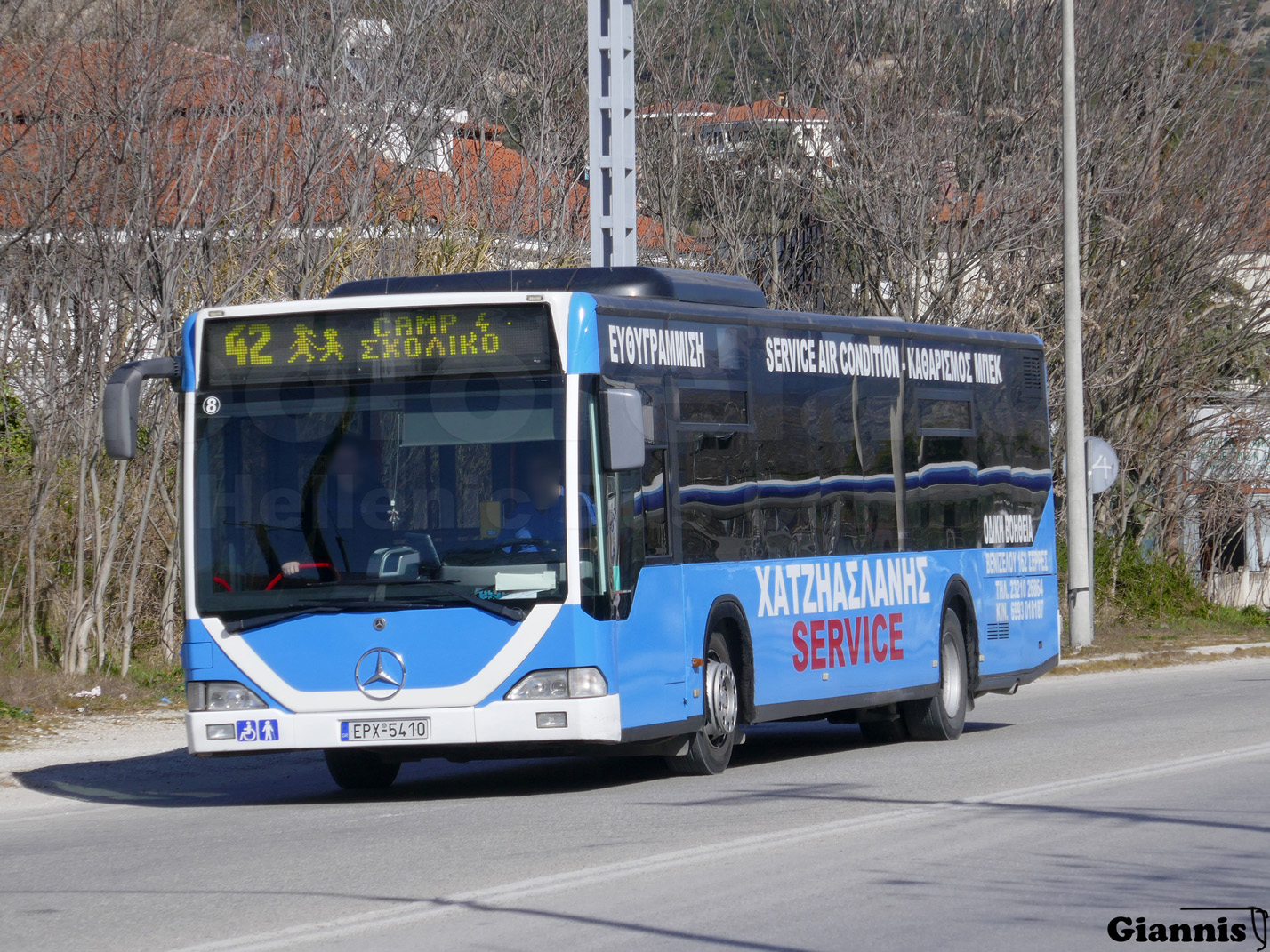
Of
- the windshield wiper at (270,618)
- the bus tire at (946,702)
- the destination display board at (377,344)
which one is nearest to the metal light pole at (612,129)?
the bus tire at (946,702)

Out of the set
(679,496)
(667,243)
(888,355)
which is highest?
(667,243)

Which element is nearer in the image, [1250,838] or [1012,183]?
[1250,838]

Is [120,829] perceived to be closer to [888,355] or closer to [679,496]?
[679,496]

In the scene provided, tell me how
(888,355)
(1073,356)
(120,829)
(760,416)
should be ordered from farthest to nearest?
(1073,356) → (888,355) → (760,416) → (120,829)

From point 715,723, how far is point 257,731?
3014mm

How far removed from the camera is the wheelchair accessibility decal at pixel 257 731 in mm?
11109

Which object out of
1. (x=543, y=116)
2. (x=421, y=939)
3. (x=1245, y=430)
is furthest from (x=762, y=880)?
(x=1245, y=430)

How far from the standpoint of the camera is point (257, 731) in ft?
36.5

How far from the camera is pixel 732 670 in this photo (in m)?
12.8

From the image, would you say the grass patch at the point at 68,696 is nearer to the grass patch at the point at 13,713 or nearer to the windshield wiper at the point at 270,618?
the grass patch at the point at 13,713

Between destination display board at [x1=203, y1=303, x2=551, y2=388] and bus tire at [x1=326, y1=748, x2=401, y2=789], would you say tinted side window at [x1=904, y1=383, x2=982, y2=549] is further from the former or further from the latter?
destination display board at [x1=203, y1=303, x2=551, y2=388]

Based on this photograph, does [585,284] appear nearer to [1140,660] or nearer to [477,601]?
[477,601]

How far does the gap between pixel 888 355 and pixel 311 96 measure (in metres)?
9.19

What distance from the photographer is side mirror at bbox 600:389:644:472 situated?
10906 millimetres
